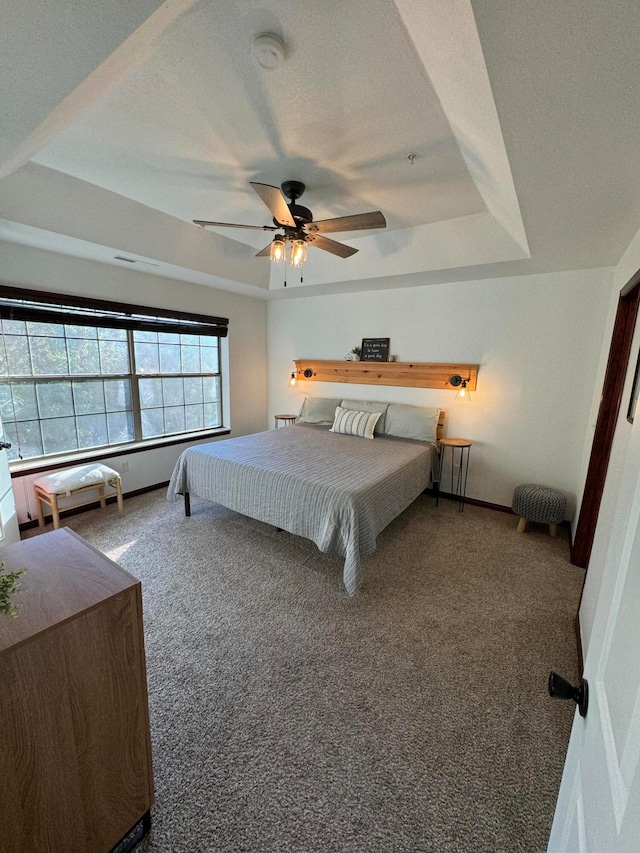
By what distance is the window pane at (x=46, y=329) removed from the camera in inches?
119

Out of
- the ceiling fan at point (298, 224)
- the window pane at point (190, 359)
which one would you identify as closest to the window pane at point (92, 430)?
the window pane at point (190, 359)

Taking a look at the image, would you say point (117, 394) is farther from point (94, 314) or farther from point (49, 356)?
point (94, 314)

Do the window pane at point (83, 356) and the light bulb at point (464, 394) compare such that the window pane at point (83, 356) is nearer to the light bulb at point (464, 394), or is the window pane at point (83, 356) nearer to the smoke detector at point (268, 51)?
the smoke detector at point (268, 51)

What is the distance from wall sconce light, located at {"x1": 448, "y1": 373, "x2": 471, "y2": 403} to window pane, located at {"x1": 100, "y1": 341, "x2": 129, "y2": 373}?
3496 mm

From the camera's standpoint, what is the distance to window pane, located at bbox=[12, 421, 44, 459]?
10.0ft

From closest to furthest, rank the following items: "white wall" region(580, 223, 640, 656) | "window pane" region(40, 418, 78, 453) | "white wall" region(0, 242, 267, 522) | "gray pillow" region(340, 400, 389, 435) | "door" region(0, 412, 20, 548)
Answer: "white wall" region(580, 223, 640, 656), "door" region(0, 412, 20, 548), "white wall" region(0, 242, 267, 522), "window pane" region(40, 418, 78, 453), "gray pillow" region(340, 400, 389, 435)

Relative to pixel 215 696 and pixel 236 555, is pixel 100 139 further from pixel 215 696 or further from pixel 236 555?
pixel 215 696

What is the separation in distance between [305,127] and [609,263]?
104 inches

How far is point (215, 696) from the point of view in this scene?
1607 mm

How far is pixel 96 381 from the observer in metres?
3.51

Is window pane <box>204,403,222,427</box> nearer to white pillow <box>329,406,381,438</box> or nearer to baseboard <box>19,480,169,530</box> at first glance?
baseboard <box>19,480,169,530</box>

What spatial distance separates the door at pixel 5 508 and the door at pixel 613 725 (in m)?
3.12

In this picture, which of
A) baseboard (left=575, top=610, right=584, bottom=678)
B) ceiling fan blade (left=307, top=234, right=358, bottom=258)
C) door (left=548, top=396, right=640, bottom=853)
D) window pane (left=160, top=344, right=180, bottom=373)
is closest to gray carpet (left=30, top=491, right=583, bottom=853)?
baseboard (left=575, top=610, right=584, bottom=678)

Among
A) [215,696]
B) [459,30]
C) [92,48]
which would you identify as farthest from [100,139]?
[215,696]
